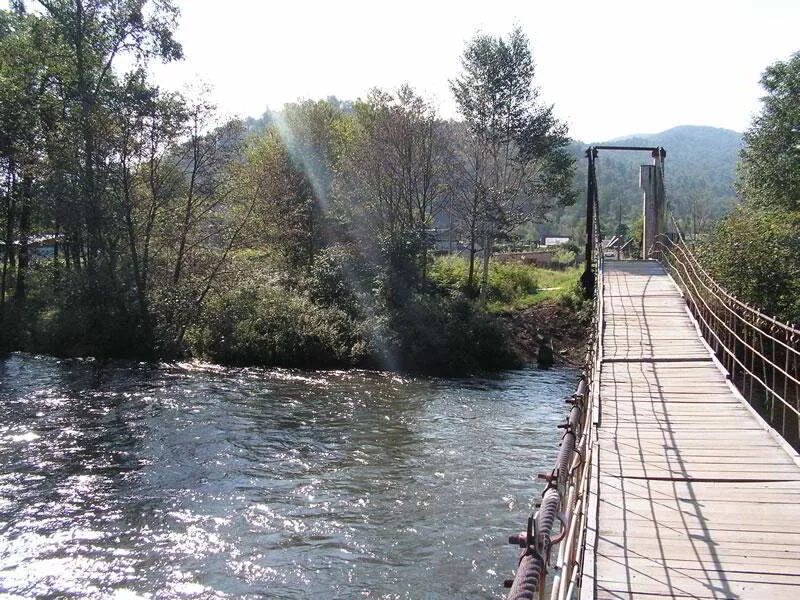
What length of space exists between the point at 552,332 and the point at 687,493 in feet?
60.4

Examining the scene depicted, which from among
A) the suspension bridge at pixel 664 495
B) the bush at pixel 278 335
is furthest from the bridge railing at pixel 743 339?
the bush at pixel 278 335

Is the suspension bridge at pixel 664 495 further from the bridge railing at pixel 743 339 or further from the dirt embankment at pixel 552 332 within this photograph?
the dirt embankment at pixel 552 332

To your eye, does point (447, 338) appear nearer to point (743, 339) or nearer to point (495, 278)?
point (743, 339)

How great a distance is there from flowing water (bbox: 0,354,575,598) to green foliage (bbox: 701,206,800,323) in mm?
5126

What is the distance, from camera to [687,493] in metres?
5.56

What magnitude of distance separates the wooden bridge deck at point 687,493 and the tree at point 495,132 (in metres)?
19.4

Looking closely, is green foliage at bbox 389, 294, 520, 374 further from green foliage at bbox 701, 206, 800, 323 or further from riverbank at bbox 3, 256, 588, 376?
green foliage at bbox 701, 206, 800, 323

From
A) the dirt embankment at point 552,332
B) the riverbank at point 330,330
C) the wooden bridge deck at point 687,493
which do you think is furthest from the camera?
the dirt embankment at point 552,332

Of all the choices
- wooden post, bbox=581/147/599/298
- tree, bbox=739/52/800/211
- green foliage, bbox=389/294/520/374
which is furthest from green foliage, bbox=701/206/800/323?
tree, bbox=739/52/800/211

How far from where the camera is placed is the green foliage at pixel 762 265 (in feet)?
52.2

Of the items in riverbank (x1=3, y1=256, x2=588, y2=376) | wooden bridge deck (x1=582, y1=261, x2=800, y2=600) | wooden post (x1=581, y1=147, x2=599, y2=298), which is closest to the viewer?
wooden bridge deck (x1=582, y1=261, x2=800, y2=600)

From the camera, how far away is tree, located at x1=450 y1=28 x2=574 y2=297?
94.8 ft

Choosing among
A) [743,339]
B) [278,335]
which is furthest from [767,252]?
[278,335]

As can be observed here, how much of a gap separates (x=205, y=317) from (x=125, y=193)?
16.7 feet
